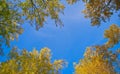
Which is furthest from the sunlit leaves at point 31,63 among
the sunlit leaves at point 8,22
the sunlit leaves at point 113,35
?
the sunlit leaves at point 113,35

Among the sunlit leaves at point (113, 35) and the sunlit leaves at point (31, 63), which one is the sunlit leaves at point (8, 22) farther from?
the sunlit leaves at point (113, 35)

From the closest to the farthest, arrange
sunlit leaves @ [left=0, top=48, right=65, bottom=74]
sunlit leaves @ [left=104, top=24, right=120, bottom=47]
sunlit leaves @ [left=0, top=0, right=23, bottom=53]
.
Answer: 1. sunlit leaves @ [left=0, top=0, right=23, bottom=53]
2. sunlit leaves @ [left=0, top=48, right=65, bottom=74]
3. sunlit leaves @ [left=104, top=24, right=120, bottom=47]

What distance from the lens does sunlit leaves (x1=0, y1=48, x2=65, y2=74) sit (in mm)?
23094

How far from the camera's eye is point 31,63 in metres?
25.1

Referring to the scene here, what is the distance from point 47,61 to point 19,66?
7.41m

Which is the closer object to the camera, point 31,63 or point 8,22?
point 8,22

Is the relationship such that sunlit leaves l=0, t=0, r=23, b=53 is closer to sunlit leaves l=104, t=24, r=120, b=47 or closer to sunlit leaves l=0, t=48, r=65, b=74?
sunlit leaves l=0, t=48, r=65, b=74

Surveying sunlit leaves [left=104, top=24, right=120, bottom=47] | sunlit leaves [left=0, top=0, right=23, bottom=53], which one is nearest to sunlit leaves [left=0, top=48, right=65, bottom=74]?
sunlit leaves [left=0, top=0, right=23, bottom=53]

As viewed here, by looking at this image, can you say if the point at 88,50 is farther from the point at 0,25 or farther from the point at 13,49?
the point at 0,25

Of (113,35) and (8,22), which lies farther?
(113,35)

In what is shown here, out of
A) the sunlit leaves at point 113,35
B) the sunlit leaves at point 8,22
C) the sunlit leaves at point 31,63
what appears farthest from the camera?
the sunlit leaves at point 113,35

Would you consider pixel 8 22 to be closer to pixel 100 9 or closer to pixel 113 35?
pixel 100 9

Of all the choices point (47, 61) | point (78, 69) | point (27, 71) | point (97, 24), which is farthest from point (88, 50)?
point (97, 24)

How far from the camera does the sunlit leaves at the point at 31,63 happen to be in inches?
909
